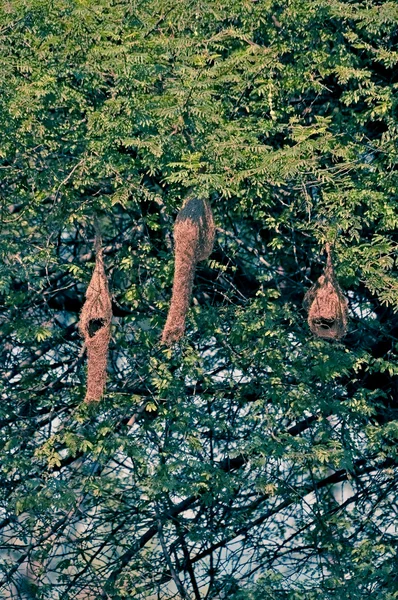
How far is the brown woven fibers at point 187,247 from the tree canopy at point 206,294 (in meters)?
0.34

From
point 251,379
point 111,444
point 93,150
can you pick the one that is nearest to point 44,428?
point 111,444

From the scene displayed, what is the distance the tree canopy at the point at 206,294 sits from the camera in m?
8.98

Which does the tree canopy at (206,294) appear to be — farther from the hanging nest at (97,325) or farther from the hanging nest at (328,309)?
the hanging nest at (97,325)

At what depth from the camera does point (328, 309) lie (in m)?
8.59

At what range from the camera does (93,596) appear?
32.4ft

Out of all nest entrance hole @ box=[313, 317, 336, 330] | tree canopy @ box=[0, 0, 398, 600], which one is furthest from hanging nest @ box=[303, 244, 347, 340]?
tree canopy @ box=[0, 0, 398, 600]

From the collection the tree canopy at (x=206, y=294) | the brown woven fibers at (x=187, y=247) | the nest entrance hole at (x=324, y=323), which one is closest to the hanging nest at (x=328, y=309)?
the nest entrance hole at (x=324, y=323)

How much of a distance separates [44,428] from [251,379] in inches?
72.9

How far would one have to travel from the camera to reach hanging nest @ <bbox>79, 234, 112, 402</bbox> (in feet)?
28.1

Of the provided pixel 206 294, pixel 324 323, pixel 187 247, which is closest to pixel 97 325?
pixel 187 247

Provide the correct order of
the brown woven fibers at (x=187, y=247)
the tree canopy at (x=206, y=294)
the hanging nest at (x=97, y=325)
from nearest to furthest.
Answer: the brown woven fibers at (x=187, y=247) → the hanging nest at (x=97, y=325) → the tree canopy at (x=206, y=294)

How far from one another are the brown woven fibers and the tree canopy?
34cm

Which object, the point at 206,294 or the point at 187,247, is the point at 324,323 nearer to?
the point at 187,247

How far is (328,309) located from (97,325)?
5.28ft
